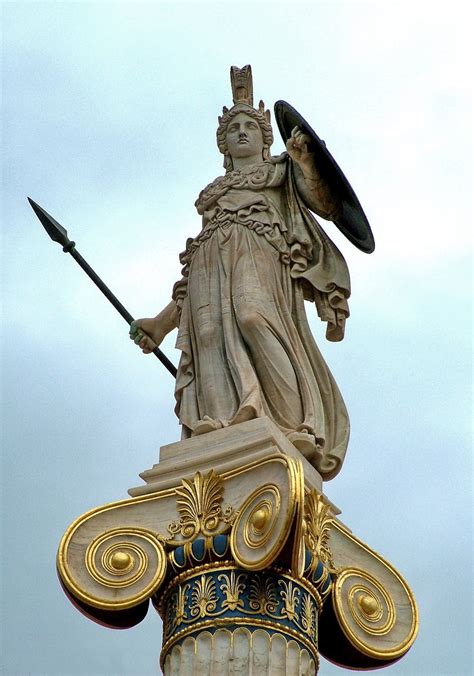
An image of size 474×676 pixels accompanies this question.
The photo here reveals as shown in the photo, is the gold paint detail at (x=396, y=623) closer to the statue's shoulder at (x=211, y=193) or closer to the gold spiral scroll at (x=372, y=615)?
the gold spiral scroll at (x=372, y=615)

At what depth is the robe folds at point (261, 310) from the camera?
15.5m

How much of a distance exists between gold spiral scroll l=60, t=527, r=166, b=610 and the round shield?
14.8 ft

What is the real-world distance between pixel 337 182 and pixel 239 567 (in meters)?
5.04

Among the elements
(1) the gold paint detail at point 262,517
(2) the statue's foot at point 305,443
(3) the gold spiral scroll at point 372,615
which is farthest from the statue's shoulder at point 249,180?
(3) the gold spiral scroll at point 372,615

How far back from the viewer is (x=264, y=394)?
15562 mm

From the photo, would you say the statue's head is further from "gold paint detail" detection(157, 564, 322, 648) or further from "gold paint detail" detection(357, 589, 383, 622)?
"gold paint detail" detection(157, 564, 322, 648)

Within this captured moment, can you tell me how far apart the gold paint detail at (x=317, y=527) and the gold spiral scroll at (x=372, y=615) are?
0.29 m

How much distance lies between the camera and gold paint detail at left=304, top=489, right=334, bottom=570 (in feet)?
46.7

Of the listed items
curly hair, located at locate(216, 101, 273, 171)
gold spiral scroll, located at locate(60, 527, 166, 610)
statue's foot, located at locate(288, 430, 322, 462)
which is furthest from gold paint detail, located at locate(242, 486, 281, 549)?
curly hair, located at locate(216, 101, 273, 171)

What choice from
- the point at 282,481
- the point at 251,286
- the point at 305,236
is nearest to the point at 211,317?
the point at 251,286

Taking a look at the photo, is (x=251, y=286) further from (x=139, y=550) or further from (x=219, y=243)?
(x=139, y=550)

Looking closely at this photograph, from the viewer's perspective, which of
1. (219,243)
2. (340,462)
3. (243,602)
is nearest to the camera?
(243,602)

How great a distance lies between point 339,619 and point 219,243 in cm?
440

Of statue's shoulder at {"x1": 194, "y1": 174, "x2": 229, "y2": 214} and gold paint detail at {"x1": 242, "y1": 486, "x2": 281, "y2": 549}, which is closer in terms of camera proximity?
gold paint detail at {"x1": 242, "y1": 486, "x2": 281, "y2": 549}
